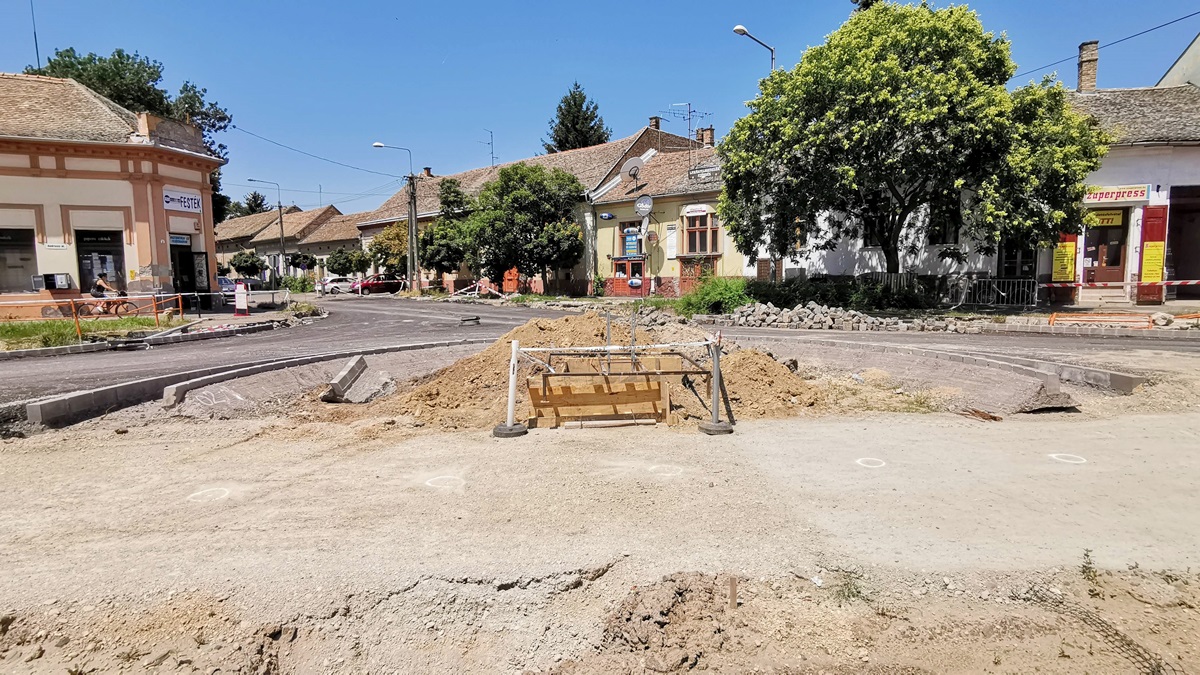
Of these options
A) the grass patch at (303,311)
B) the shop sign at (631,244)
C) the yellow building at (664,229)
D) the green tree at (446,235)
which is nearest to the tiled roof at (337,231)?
the green tree at (446,235)

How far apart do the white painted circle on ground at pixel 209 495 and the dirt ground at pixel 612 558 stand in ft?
0.11

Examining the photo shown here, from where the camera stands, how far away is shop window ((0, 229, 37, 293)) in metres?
21.2

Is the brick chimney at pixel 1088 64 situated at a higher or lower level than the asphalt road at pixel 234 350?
higher

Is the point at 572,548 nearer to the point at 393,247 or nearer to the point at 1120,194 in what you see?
the point at 1120,194

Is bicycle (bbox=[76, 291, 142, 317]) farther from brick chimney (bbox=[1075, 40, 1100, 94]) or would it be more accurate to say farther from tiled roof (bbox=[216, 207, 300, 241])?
tiled roof (bbox=[216, 207, 300, 241])

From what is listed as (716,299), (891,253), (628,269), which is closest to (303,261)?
(628,269)

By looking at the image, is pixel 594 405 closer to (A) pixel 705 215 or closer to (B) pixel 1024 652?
(B) pixel 1024 652

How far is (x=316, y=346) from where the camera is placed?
1474 centimetres

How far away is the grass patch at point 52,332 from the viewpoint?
45.4 ft

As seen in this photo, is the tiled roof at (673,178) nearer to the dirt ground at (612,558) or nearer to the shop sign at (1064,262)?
the shop sign at (1064,262)

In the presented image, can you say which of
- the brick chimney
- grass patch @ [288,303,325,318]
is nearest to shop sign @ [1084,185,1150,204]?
the brick chimney

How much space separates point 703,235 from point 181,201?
870 inches

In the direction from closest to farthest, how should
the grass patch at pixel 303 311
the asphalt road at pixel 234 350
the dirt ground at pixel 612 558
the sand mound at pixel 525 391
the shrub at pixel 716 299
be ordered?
1. the dirt ground at pixel 612 558
2. the sand mound at pixel 525 391
3. the asphalt road at pixel 234 350
4. the shrub at pixel 716 299
5. the grass patch at pixel 303 311

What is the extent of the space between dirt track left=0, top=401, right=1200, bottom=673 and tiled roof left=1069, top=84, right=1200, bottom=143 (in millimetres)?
21772
